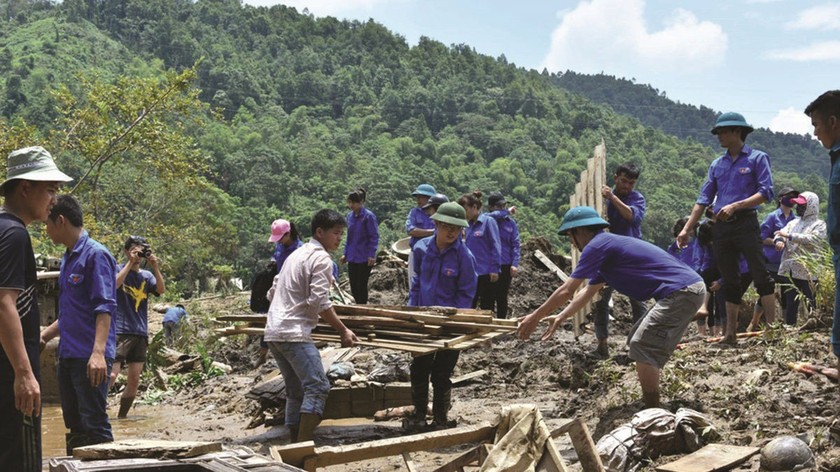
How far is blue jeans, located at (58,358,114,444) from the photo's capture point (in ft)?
19.0

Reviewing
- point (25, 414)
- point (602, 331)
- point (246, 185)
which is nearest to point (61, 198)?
point (25, 414)

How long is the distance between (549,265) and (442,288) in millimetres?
10509

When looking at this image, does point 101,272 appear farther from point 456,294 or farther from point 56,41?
point 56,41

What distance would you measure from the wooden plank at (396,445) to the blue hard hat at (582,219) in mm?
2289

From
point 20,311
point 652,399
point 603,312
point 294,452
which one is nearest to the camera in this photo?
point 20,311

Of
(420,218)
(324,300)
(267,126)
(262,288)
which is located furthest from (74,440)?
(267,126)

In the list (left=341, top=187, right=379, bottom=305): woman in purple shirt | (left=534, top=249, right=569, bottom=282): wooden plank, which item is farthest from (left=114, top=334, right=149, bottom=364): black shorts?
(left=534, top=249, right=569, bottom=282): wooden plank

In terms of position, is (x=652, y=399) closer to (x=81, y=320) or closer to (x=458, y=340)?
(x=458, y=340)

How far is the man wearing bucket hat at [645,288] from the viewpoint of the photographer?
6.77 metres

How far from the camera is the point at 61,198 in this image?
6.00 m

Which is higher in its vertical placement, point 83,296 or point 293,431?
point 83,296

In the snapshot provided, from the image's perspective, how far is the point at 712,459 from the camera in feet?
18.9

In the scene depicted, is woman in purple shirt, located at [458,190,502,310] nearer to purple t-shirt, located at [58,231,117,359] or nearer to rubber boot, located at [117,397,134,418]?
rubber boot, located at [117,397,134,418]

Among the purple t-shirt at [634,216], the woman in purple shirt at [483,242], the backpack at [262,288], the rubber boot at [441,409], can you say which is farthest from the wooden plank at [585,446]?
the woman in purple shirt at [483,242]
